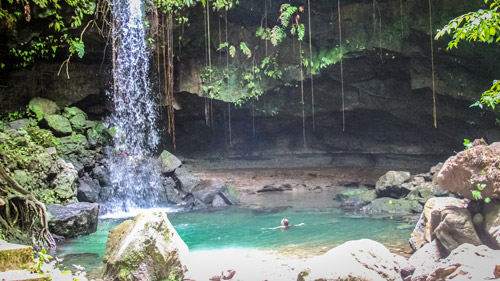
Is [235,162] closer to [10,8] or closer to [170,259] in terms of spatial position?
[10,8]

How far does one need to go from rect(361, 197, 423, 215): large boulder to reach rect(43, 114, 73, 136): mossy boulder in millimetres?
9716

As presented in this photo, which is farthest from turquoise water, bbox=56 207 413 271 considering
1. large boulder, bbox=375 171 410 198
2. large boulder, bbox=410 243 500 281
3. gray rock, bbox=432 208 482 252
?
large boulder, bbox=410 243 500 281

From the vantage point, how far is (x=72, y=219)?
928 centimetres

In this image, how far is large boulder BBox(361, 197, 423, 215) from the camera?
12.2 m

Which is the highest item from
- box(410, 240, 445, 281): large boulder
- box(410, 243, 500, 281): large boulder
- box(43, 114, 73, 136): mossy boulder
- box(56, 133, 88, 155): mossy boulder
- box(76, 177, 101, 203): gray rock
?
box(43, 114, 73, 136): mossy boulder

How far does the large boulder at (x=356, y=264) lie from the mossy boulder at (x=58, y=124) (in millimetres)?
10449

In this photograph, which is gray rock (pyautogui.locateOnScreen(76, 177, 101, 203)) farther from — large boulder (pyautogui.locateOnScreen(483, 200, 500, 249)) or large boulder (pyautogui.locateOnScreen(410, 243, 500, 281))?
large boulder (pyautogui.locateOnScreen(483, 200, 500, 249))

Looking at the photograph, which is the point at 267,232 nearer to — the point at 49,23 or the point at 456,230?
the point at 456,230

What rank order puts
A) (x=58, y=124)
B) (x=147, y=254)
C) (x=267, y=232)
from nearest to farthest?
(x=147, y=254)
(x=267, y=232)
(x=58, y=124)

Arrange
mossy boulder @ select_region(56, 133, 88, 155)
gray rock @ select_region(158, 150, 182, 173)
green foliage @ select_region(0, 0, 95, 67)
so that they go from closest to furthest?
green foliage @ select_region(0, 0, 95, 67) < mossy boulder @ select_region(56, 133, 88, 155) < gray rock @ select_region(158, 150, 182, 173)

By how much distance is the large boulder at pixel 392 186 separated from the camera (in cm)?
1366

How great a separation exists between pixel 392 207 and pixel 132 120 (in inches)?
400

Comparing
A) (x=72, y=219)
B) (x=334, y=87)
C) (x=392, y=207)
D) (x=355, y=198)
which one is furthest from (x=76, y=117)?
(x=392, y=207)

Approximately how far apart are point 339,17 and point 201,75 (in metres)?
5.65
